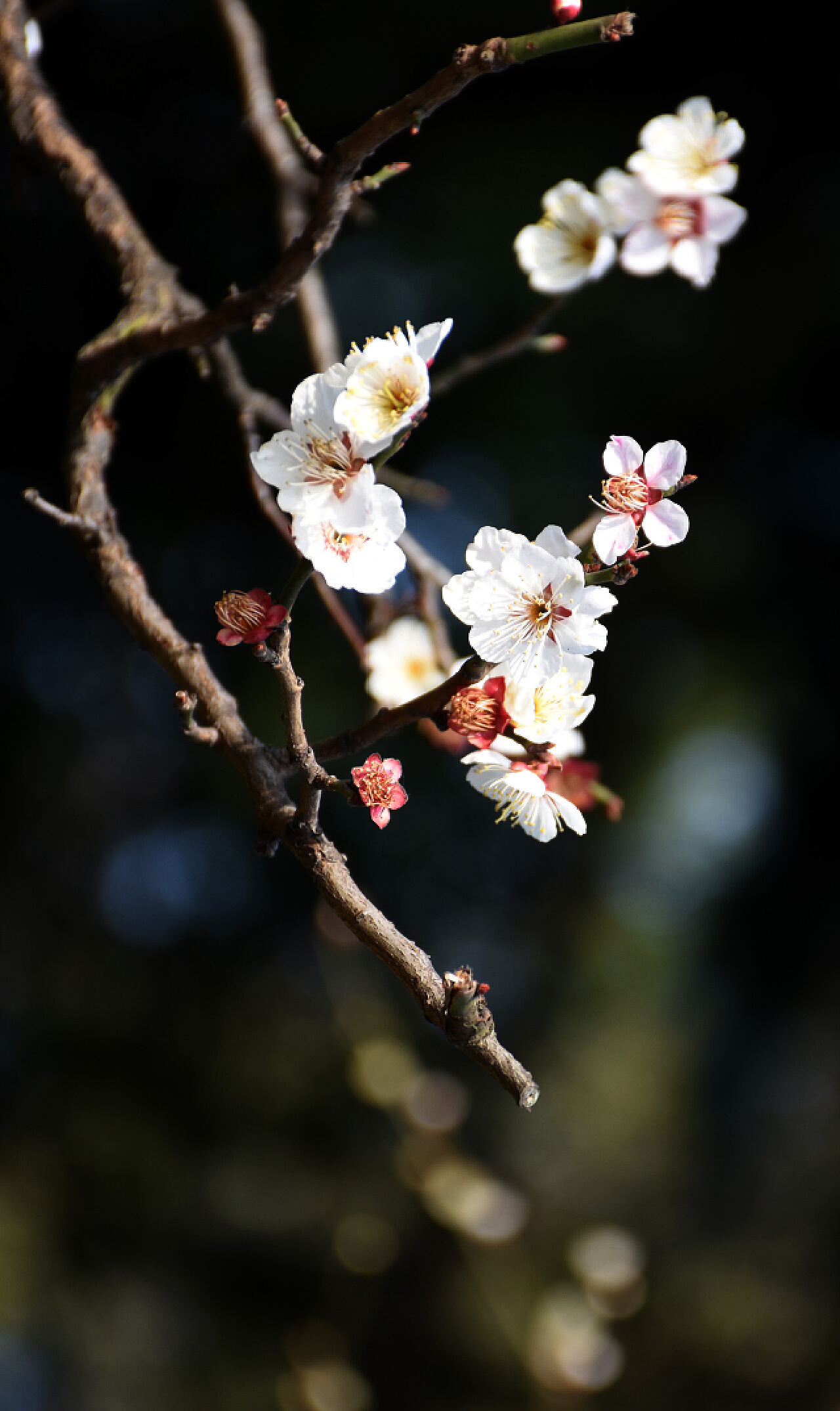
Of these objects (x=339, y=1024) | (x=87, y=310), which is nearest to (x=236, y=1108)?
(x=339, y=1024)

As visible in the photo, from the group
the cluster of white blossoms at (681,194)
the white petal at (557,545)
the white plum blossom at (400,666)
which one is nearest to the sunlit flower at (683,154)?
the cluster of white blossoms at (681,194)

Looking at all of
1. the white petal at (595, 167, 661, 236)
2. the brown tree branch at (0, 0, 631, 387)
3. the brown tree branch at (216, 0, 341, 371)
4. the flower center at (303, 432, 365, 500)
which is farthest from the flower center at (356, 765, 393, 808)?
the brown tree branch at (216, 0, 341, 371)

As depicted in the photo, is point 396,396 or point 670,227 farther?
point 670,227

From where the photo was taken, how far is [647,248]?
0.46m

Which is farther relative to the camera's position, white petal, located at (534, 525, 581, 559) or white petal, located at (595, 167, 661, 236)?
white petal, located at (595, 167, 661, 236)

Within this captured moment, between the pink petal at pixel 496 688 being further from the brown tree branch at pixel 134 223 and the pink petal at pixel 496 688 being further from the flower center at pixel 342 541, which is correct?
the brown tree branch at pixel 134 223

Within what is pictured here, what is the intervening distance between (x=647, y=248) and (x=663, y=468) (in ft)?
0.59

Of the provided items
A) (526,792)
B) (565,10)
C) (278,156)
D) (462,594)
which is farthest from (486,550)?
(278,156)

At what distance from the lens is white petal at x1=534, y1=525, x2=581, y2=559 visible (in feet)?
1.12

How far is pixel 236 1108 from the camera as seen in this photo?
242 cm

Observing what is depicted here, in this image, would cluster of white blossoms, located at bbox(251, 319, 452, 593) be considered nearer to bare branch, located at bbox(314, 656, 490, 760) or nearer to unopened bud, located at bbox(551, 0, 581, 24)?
bare branch, located at bbox(314, 656, 490, 760)

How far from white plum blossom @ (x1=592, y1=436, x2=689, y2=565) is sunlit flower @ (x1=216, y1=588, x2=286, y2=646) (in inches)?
4.9

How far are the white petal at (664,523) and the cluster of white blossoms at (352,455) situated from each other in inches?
3.8

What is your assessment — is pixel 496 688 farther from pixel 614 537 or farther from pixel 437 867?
pixel 437 867
